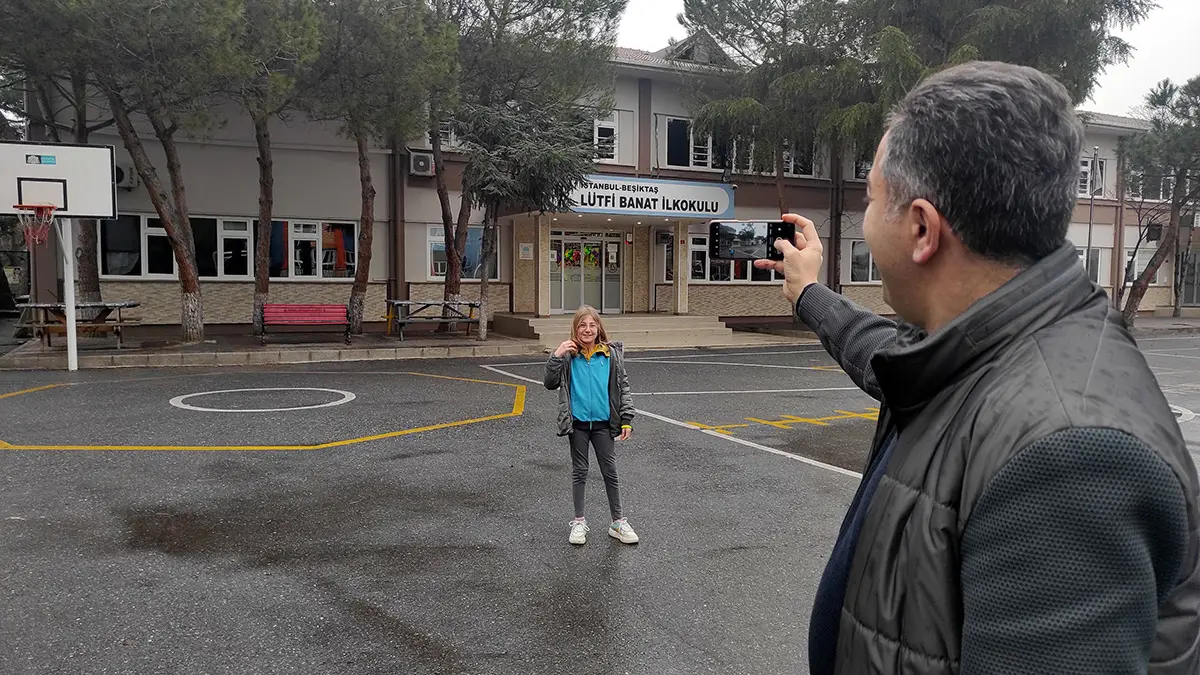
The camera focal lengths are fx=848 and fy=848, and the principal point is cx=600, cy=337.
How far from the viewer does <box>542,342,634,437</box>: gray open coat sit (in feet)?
19.1

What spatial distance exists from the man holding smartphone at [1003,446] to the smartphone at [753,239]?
996 millimetres

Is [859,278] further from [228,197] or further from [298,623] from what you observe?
[298,623]

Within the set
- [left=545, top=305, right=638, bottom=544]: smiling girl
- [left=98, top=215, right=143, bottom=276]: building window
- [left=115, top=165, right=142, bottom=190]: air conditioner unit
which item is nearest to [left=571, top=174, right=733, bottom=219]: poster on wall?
[left=115, top=165, right=142, bottom=190]: air conditioner unit

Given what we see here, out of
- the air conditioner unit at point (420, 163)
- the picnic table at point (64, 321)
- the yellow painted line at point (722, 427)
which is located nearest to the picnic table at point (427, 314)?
the air conditioner unit at point (420, 163)

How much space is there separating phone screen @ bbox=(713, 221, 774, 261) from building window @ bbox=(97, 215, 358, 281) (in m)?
18.8

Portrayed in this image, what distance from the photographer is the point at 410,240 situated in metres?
22.7

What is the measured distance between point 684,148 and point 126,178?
49.7 ft

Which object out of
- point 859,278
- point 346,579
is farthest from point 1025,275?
point 859,278

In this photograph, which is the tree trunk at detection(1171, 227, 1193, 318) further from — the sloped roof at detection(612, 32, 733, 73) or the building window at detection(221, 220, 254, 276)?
the building window at detection(221, 220, 254, 276)

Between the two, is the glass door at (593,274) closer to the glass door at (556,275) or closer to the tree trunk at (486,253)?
the glass door at (556,275)

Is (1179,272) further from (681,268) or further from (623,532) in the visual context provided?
(623,532)

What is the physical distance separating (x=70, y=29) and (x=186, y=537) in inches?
457

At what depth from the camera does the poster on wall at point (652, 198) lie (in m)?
21.3

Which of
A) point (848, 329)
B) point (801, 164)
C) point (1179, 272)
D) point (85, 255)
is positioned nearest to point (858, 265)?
point (801, 164)
